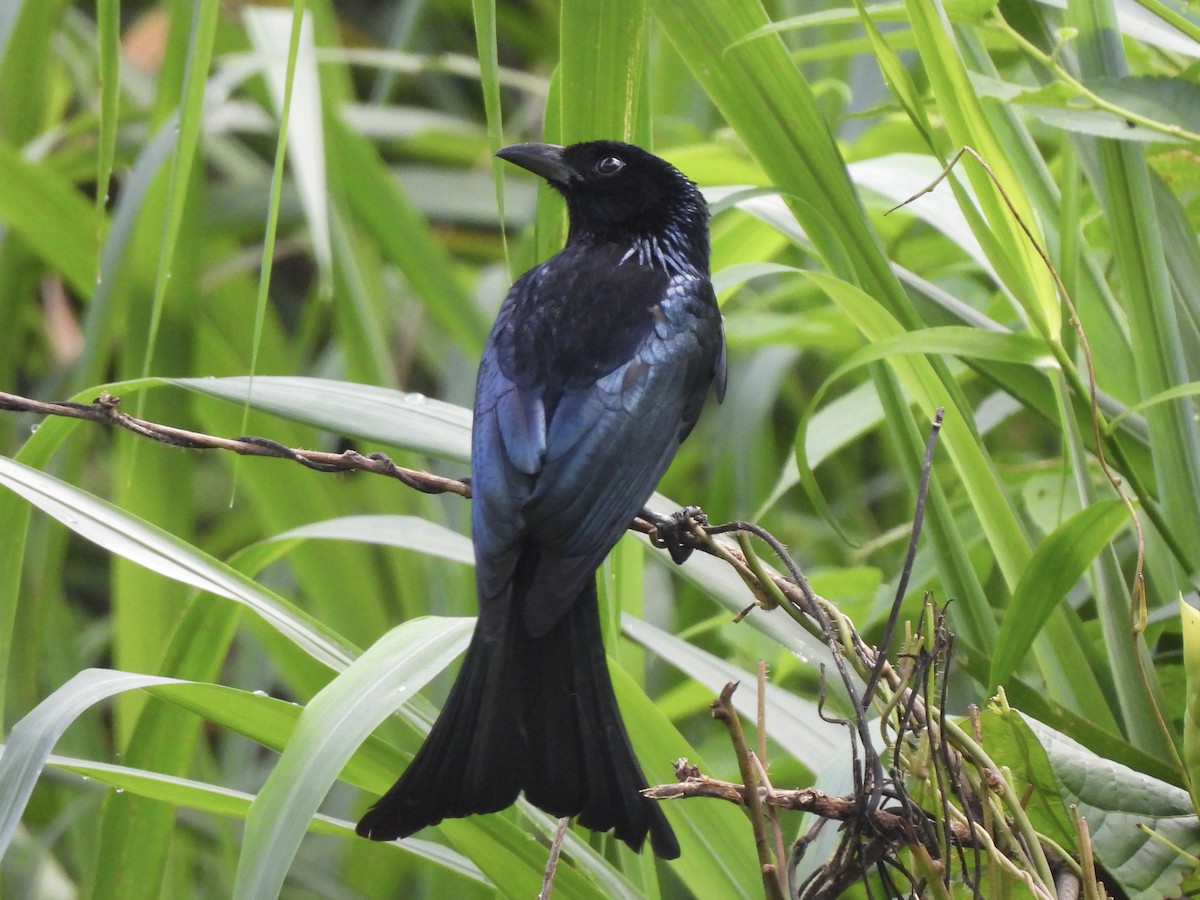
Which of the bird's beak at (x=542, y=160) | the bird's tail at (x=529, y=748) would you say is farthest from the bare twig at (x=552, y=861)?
the bird's beak at (x=542, y=160)

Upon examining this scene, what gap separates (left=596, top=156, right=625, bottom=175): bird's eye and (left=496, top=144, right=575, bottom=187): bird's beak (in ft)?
0.16

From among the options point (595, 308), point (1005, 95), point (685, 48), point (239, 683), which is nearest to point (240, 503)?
point (239, 683)

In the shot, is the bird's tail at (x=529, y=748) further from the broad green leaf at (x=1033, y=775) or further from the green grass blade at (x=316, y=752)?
the broad green leaf at (x=1033, y=775)

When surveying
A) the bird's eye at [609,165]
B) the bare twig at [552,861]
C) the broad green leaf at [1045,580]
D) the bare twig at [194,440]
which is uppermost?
the bird's eye at [609,165]

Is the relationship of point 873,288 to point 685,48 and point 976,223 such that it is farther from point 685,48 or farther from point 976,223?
point 685,48

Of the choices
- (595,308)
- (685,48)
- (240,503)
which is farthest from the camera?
(240,503)

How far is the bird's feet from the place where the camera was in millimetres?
1563

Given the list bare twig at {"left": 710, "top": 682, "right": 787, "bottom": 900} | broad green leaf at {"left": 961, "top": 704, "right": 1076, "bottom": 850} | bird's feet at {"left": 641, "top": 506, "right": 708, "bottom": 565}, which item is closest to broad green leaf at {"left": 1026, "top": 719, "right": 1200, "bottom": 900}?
broad green leaf at {"left": 961, "top": 704, "right": 1076, "bottom": 850}

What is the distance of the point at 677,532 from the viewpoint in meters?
1.59

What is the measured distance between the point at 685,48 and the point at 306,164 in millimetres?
1034

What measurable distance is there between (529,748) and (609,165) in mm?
1109

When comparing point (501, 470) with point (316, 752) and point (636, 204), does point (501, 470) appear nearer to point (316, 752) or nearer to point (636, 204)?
point (316, 752)

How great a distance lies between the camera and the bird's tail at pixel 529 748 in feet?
4.42

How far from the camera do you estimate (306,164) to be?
8.13ft
